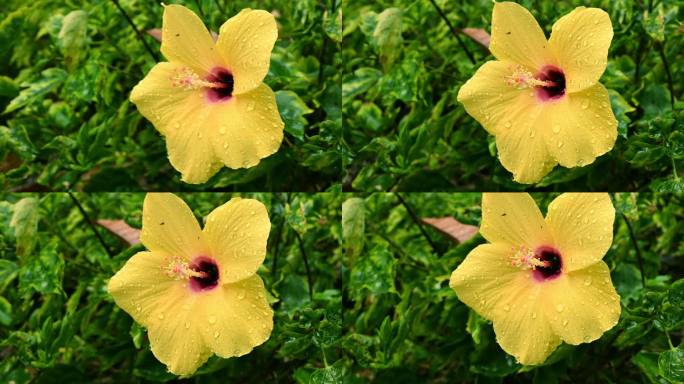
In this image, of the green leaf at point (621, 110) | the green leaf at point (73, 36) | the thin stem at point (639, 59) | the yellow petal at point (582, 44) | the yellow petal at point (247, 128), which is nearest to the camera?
the yellow petal at point (582, 44)

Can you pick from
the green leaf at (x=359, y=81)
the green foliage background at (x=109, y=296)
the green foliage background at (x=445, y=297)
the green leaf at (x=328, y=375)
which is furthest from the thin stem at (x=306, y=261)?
the green leaf at (x=359, y=81)

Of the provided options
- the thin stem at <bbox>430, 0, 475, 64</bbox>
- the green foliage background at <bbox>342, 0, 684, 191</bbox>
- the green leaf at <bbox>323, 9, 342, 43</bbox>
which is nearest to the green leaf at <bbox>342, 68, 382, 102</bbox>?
the green foliage background at <bbox>342, 0, 684, 191</bbox>

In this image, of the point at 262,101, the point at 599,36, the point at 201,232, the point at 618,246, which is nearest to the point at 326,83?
the point at 262,101

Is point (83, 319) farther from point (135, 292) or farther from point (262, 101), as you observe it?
point (262, 101)

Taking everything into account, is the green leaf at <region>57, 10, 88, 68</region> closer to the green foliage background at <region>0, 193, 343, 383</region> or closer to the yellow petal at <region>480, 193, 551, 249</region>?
the green foliage background at <region>0, 193, 343, 383</region>

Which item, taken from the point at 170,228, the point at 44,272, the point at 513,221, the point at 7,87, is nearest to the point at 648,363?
the point at 513,221

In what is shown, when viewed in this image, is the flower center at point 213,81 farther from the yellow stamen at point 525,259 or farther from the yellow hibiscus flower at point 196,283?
the yellow stamen at point 525,259
